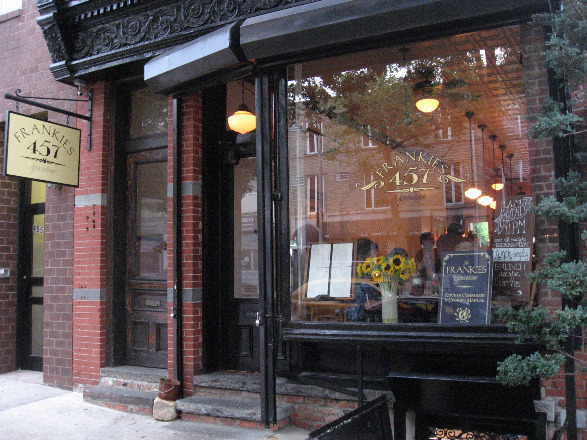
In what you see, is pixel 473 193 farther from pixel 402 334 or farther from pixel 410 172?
pixel 402 334

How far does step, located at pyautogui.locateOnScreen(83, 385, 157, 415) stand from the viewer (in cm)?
618

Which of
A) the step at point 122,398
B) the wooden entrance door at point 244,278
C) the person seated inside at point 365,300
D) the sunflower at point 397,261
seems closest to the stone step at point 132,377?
the step at point 122,398

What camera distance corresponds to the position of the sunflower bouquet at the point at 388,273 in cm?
538

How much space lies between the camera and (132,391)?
6.50m

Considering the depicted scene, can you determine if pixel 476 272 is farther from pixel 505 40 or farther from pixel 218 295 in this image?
pixel 218 295

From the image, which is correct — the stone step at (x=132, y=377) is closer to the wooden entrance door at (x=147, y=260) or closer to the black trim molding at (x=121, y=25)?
the wooden entrance door at (x=147, y=260)

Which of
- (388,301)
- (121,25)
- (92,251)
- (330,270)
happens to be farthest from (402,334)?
(121,25)

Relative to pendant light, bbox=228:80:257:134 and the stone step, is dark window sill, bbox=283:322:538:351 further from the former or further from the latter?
pendant light, bbox=228:80:257:134

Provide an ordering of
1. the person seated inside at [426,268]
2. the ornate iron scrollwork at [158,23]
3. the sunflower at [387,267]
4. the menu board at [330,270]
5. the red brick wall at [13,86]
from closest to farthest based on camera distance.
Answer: the person seated inside at [426,268] < the sunflower at [387,267] < the menu board at [330,270] < the ornate iron scrollwork at [158,23] < the red brick wall at [13,86]

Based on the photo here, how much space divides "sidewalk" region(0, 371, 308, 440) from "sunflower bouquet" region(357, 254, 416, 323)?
4.85 ft

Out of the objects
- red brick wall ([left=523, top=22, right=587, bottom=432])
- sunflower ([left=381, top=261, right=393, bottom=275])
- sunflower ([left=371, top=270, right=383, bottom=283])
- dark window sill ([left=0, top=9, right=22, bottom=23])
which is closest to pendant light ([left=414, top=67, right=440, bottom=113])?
red brick wall ([left=523, top=22, right=587, bottom=432])

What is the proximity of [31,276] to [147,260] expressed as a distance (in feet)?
8.66

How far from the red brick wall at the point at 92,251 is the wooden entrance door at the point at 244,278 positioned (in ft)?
5.55

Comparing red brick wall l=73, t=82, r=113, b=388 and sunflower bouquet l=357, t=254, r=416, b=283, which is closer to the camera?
sunflower bouquet l=357, t=254, r=416, b=283
